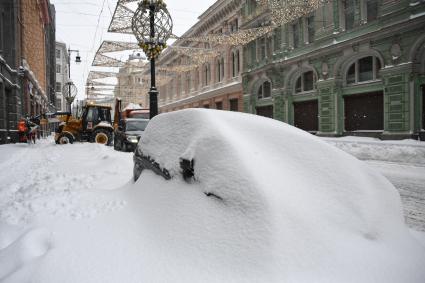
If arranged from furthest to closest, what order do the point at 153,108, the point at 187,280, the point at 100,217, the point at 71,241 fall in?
1. the point at 153,108
2. the point at 100,217
3. the point at 71,241
4. the point at 187,280

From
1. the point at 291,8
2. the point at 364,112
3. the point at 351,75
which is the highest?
the point at 291,8

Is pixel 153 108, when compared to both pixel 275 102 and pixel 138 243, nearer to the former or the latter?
pixel 138 243

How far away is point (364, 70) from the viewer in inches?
625

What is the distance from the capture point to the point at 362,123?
15906 mm

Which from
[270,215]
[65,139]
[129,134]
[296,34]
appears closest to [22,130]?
[65,139]

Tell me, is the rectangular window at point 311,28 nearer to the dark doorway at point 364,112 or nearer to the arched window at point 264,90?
the dark doorway at point 364,112

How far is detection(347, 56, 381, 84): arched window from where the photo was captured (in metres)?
15.2

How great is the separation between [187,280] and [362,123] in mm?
16435

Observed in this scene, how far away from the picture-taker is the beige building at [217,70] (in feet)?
87.7

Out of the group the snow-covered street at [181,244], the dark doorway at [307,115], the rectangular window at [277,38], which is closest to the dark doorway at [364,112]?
the dark doorway at [307,115]

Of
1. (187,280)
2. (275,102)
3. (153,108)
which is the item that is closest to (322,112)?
(275,102)

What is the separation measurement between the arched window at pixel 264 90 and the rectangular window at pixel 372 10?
8775 mm

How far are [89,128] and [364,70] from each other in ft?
51.0

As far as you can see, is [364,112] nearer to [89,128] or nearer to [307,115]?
[307,115]
